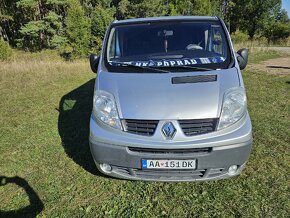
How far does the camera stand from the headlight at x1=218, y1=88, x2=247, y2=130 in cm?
305

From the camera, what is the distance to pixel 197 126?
298cm

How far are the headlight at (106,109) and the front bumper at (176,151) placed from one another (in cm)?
9

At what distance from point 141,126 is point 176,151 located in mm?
434

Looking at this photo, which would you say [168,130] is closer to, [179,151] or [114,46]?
[179,151]

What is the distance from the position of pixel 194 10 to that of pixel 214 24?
36061mm

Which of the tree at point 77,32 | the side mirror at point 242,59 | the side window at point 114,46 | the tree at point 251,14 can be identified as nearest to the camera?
the side window at point 114,46

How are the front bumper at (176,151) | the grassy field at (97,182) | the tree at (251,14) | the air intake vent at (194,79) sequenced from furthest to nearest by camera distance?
1. the tree at (251,14)
2. the air intake vent at (194,79)
3. the grassy field at (97,182)
4. the front bumper at (176,151)

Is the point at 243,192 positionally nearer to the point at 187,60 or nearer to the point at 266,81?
the point at 187,60

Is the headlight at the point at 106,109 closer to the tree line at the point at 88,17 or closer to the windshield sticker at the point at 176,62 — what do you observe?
the windshield sticker at the point at 176,62

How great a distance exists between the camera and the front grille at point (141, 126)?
3.02m

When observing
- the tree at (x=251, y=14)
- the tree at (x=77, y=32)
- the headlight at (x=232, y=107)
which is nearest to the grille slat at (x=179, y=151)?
the headlight at (x=232, y=107)

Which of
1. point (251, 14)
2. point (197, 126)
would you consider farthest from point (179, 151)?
point (251, 14)

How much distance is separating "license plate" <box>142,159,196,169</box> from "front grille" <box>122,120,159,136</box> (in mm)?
296

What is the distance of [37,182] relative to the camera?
3.73 metres
